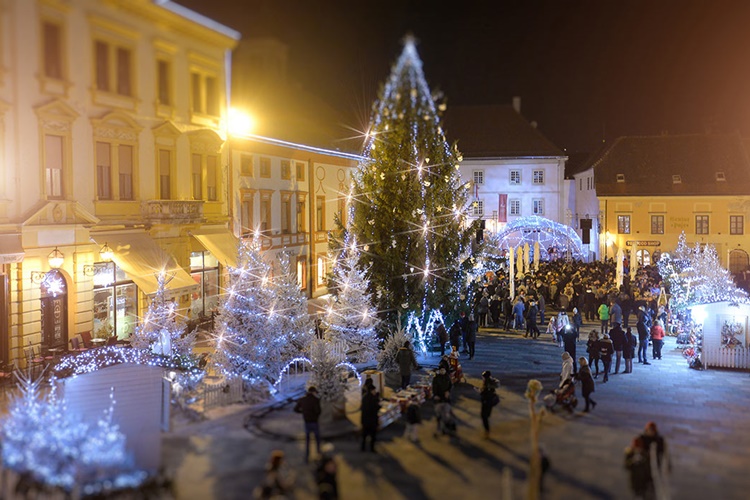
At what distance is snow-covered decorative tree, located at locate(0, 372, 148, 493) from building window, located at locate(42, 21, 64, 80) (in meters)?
12.3

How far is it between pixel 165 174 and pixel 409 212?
884 centimetres

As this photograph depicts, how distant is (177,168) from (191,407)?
11.7 metres

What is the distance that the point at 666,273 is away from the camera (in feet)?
110

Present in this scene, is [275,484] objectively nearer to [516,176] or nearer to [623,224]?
[623,224]

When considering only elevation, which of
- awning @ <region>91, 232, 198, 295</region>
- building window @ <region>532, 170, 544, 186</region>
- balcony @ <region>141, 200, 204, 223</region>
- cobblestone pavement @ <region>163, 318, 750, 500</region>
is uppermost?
building window @ <region>532, 170, 544, 186</region>

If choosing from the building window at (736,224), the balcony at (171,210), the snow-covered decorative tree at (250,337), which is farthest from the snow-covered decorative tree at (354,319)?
the building window at (736,224)

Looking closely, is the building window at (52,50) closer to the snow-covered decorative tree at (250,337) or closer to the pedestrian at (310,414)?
the snow-covered decorative tree at (250,337)

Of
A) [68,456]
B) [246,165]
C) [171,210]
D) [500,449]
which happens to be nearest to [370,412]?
[500,449]

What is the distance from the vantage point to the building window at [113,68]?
22234mm

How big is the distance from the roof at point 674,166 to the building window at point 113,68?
37.3 meters

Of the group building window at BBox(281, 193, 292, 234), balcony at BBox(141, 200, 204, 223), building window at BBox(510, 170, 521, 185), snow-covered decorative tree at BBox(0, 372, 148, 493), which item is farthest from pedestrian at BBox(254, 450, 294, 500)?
building window at BBox(510, 170, 521, 185)

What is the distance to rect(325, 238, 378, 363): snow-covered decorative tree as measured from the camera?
70.3 ft

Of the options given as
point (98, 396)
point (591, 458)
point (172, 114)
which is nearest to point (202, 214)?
point (172, 114)

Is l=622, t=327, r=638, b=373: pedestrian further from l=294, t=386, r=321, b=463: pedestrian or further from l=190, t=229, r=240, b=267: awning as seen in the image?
l=190, t=229, r=240, b=267: awning
